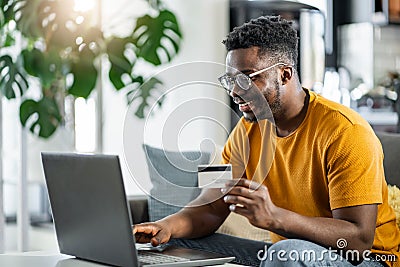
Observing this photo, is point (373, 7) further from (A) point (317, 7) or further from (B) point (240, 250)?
(B) point (240, 250)

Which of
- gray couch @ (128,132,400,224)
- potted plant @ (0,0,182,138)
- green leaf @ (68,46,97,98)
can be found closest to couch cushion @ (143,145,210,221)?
gray couch @ (128,132,400,224)

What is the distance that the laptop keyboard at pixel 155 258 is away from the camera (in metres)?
1.89

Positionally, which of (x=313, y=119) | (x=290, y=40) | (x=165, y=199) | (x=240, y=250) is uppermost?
(x=290, y=40)

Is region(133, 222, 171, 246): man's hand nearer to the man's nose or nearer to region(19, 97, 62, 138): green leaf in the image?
the man's nose

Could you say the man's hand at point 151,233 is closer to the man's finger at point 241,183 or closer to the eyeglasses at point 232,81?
the man's finger at point 241,183

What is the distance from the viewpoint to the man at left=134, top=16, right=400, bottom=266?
2.04 m

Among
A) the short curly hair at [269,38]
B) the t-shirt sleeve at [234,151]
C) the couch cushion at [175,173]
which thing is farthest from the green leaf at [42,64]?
the short curly hair at [269,38]

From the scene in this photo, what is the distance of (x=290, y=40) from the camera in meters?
2.35

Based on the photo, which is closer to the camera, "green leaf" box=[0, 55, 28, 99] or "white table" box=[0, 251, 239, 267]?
"white table" box=[0, 251, 239, 267]

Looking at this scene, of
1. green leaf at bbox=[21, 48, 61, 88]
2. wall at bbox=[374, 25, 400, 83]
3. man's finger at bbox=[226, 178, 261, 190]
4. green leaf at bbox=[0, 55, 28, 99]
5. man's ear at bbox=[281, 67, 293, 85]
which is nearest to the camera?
man's finger at bbox=[226, 178, 261, 190]

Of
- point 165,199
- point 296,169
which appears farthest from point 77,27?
point 296,169

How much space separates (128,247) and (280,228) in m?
0.43

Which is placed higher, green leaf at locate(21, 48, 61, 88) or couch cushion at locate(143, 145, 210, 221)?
green leaf at locate(21, 48, 61, 88)

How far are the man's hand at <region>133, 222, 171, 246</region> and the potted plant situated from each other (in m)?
1.80
